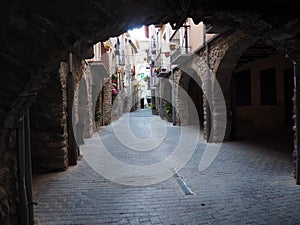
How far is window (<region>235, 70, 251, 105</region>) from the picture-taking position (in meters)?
12.2

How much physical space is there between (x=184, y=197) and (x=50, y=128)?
3164 millimetres

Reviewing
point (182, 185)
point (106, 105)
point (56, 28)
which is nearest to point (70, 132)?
point (182, 185)

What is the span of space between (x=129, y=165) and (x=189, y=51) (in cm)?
627

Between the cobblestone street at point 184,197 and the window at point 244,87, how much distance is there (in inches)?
264

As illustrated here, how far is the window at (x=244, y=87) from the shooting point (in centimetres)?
1220

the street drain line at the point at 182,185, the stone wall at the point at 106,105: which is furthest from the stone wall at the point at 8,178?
the stone wall at the point at 106,105

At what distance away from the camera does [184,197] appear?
386 cm

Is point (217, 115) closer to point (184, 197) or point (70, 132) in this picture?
point (70, 132)

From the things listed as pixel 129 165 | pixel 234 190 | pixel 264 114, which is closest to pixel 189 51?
→ pixel 264 114

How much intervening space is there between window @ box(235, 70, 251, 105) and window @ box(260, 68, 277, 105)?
39.4 inches

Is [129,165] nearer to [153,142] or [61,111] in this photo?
[61,111]

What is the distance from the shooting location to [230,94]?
8969mm

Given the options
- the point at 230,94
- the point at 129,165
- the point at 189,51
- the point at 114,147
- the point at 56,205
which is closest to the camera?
the point at 56,205

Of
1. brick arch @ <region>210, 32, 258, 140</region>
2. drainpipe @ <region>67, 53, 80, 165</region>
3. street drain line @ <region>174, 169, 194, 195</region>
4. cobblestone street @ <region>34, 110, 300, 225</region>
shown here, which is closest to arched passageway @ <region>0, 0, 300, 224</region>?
cobblestone street @ <region>34, 110, 300, 225</region>
